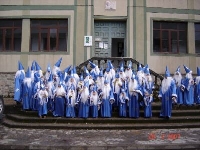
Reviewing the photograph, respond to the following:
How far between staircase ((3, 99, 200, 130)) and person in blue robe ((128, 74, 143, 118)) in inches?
9.0

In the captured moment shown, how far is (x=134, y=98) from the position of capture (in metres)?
9.74

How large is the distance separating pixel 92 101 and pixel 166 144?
3.28 meters

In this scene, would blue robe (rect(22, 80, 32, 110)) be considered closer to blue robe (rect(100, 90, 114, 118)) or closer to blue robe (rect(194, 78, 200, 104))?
blue robe (rect(100, 90, 114, 118))

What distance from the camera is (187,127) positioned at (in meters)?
9.31

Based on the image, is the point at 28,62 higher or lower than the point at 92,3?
lower

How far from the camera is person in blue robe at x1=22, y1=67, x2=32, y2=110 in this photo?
10047 millimetres

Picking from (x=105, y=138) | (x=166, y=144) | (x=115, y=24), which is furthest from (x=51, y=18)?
(x=166, y=144)

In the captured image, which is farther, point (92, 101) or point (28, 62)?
point (28, 62)

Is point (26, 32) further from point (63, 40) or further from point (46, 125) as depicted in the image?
point (46, 125)

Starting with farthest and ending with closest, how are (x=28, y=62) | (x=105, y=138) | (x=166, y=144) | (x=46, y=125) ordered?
1. (x=28, y=62)
2. (x=46, y=125)
3. (x=105, y=138)
4. (x=166, y=144)

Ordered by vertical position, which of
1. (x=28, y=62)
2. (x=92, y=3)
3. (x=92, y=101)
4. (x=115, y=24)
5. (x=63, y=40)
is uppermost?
(x=92, y=3)

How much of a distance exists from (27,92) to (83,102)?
2.23 meters

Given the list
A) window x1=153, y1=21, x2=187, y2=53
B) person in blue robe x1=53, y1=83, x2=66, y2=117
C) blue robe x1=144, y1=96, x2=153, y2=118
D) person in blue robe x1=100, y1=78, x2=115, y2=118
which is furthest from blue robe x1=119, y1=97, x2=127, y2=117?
window x1=153, y1=21, x2=187, y2=53

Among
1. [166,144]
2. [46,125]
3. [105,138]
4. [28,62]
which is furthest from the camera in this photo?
[28,62]
